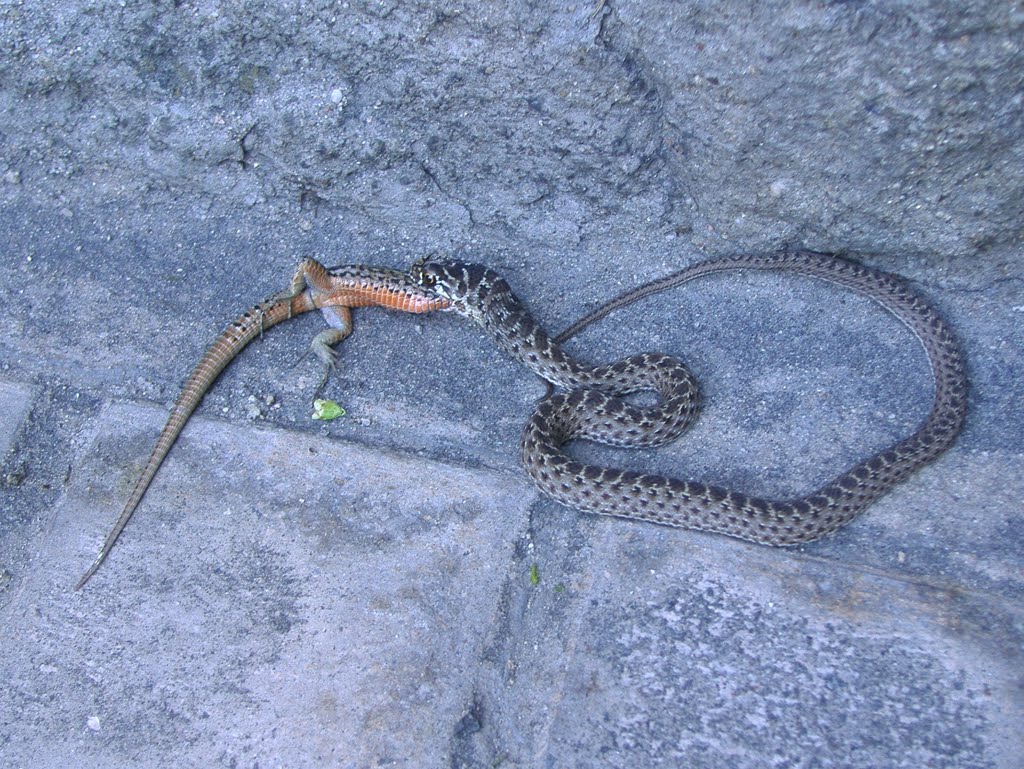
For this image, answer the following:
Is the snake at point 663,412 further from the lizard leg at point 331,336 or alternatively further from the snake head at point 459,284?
the lizard leg at point 331,336

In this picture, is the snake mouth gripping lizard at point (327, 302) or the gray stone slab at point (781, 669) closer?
the gray stone slab at point (781, 669)

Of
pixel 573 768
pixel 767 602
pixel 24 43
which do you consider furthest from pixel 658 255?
pixel 24 43

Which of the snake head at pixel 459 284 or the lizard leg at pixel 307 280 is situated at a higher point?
the snake head at pixel 459 284

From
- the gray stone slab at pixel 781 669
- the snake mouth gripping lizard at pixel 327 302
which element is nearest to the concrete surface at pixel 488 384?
the gray stone slab at pixel 781 669

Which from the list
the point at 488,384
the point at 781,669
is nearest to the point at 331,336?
the point at 488,384

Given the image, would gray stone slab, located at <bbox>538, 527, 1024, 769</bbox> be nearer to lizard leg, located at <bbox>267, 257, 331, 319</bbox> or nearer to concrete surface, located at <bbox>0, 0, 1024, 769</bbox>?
concrete surface, located at <bbox>0, 0, 1024, 769</bbox>

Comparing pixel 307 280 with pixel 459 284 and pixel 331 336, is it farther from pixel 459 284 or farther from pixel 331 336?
pixel 459 284
